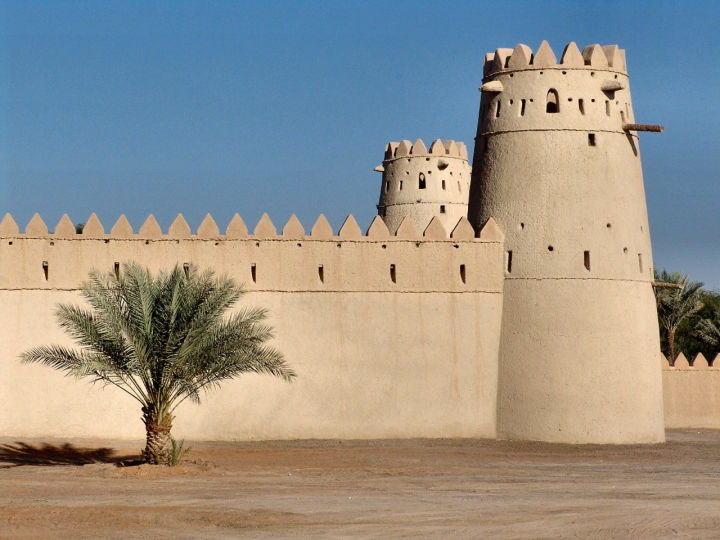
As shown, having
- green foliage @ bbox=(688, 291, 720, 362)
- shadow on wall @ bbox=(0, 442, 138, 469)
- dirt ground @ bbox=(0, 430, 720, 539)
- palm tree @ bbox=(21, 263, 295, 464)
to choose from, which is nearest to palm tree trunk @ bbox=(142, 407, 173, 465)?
palm tree @ bbox=(21, 263, 295, 464)

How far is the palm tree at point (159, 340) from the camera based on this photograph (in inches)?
658

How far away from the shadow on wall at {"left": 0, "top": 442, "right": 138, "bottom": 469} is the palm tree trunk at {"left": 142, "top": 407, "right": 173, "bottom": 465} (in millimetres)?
1063

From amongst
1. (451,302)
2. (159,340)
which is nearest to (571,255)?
(451,302)

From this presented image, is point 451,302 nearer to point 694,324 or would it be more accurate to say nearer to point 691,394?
point 691,394

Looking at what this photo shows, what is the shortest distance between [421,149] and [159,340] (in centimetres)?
1690

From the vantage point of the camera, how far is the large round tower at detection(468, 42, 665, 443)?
67.8ft

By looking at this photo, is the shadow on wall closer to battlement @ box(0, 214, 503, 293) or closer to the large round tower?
battlement @ box(0, 214, 503, 293)

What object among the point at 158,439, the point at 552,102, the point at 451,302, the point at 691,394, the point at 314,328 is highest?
the point at 552,102

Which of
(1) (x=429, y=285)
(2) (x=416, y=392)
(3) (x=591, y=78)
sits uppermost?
(3) (x=591, y=78)

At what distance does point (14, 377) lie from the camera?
65.6 ft

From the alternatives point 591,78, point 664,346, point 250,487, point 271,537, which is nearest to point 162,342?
point 250,487

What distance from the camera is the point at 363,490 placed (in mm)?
15648

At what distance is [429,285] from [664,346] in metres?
17.4

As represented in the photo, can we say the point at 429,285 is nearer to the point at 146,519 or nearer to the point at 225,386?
the point at 225,386
